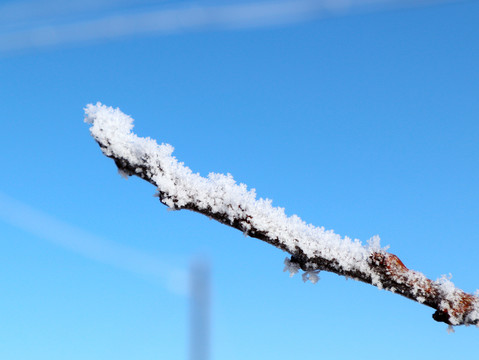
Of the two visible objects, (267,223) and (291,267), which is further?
(291,267)

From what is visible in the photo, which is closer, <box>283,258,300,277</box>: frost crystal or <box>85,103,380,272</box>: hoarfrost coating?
<box>85,103,380,272</box>: hoarfrost coating

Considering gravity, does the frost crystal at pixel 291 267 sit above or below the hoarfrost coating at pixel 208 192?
below

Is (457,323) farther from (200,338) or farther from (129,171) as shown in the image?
(200,338)

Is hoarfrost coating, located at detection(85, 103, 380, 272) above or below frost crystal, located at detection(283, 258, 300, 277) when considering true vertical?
above

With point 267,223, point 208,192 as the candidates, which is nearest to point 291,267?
point 267,223

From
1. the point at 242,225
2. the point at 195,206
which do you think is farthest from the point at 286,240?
the point at 195,206

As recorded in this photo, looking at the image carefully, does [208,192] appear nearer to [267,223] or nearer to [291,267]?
[267,223]

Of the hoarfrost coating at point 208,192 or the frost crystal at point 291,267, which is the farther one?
the frost crystal at point 291,267

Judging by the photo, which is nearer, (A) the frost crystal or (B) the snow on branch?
(B) the snow on branch
